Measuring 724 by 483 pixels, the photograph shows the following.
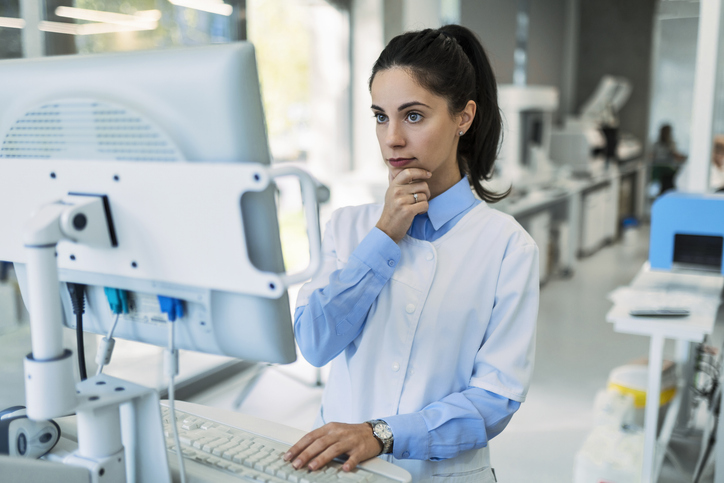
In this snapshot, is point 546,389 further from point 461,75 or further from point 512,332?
point 461,75

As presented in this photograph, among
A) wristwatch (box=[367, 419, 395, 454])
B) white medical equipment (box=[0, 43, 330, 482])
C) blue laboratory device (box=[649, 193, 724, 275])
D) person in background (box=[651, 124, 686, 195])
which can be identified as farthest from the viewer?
person in background (box=[651, 124, 686, 195])

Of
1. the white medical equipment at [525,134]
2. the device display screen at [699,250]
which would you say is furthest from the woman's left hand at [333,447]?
the white medical equipment at [525,134]

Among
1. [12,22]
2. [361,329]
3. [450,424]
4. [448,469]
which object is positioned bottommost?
[448,469]

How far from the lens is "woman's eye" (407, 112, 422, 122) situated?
1036 millimetres

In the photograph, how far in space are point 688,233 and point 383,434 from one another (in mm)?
1733

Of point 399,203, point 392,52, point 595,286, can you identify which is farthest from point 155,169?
point 595,286

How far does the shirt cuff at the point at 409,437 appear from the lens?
3.07ft

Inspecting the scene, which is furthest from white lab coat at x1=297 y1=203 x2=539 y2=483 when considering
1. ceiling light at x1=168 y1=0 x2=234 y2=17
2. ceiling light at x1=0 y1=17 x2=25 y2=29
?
ceiling light at x1=168 y1=0 x2=234 y2=17

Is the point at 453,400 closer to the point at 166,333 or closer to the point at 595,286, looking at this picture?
the point at 166,333

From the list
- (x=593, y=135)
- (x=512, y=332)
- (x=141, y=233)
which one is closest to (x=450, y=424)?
(x=512, y=332)

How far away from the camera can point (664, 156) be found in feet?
25.4

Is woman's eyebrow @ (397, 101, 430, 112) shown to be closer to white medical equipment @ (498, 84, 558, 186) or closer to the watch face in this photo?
the watch face

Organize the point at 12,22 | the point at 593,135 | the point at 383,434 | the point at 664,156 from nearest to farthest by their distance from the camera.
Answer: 1. the point at 383,434
2. the point at 12,22
3. the point at 593,135
4. the point at 664,156

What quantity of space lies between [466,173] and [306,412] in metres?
1.99
